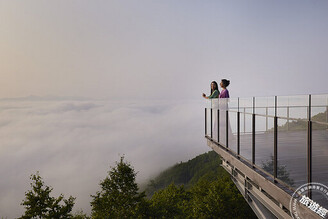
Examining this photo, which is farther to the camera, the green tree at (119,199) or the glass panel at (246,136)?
the green tree at (119,199)

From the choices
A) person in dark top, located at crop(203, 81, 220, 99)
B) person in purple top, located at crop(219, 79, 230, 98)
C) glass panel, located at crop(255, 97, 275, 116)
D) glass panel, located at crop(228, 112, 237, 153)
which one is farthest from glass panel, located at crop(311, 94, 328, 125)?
person in dark top, located at crop(203, 81, 220, 99)

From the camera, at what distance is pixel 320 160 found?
5.17 m

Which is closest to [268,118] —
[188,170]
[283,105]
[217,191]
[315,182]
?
[315,182]

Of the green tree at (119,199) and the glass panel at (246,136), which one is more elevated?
the glass panel at (246,136)

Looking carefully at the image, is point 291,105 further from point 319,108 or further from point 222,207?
point 222,207

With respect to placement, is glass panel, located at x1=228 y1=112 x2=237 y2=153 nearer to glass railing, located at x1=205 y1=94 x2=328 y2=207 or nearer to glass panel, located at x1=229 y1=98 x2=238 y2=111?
glass railing, located at x1=205 y1=94 x2=328 y2=207

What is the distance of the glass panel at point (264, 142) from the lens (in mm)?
6305

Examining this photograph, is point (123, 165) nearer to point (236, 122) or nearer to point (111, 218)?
point (111, 218)

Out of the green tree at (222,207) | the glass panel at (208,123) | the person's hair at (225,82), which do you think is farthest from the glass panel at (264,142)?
the green tree at (222,207)

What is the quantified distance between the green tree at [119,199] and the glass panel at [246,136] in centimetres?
2107

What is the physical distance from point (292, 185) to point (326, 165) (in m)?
0.83

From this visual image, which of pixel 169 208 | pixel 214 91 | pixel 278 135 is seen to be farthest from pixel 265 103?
pixel 169 208

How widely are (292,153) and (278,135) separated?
1.75ft

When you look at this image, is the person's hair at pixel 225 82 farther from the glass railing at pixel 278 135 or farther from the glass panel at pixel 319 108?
the glass panel at pixel 319 108
